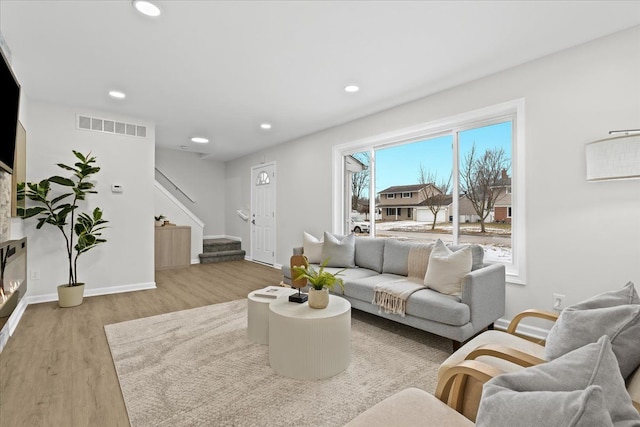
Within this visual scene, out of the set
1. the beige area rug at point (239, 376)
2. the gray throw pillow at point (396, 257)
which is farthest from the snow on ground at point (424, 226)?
the beige area rug at point (239, 376)

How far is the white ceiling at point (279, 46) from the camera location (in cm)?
225

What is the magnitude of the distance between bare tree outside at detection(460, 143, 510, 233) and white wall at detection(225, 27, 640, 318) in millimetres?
414

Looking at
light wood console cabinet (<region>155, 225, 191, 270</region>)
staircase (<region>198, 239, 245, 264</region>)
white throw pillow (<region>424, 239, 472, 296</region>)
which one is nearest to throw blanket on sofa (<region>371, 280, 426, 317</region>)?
white throw pillow (<region>424, 239, 472, 296</region>)

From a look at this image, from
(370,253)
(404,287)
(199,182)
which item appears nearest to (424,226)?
(370,253)

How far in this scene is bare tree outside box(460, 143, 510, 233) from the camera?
3.40 meters

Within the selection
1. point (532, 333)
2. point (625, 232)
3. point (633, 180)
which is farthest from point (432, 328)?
point (633, 180)

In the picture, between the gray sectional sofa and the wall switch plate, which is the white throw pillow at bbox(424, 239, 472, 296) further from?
the wall switch plate

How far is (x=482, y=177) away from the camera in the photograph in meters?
3.52

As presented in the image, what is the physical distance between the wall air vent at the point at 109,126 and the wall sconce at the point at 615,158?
531cm

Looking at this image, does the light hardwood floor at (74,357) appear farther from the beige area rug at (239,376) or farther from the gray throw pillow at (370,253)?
the gray throw pillow at (370,253)

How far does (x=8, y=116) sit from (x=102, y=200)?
7.86 feet

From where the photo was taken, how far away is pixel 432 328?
104 inches

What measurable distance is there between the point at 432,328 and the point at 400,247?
1178 mm

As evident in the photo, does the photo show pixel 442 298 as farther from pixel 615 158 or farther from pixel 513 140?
pixel 513 140
